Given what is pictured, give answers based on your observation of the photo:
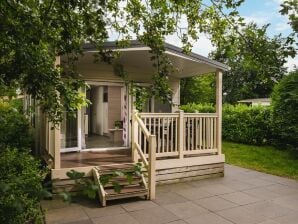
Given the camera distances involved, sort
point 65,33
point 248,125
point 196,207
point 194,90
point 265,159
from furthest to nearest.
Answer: point 194,90 → point 248,125 → point 265,159 → point 196,207 → point 65,33

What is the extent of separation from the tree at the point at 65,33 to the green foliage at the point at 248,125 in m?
10.3

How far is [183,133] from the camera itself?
7.30m

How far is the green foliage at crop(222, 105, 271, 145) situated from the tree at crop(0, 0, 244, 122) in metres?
10.3

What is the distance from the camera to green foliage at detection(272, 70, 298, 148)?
10797 millimetres

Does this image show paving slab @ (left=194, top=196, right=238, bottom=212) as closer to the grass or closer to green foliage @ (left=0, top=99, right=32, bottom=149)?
the grass

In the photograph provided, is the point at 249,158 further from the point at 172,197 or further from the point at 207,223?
the point at 207,223

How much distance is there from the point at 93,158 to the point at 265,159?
631 centimetres

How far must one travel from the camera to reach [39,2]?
2.84 metres

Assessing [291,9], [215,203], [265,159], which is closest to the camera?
[291,9]

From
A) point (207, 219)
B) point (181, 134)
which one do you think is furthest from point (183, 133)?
point (207, 219)

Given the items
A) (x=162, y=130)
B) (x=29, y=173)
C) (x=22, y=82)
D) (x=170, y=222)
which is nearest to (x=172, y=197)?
(x=170, y=222)

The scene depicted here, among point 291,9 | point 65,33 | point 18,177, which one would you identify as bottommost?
point 18,177

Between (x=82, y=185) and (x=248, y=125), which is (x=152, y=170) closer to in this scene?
(x=82, y=185)

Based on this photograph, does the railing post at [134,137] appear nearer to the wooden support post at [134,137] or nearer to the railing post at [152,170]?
the wooden support post at [134,137]
